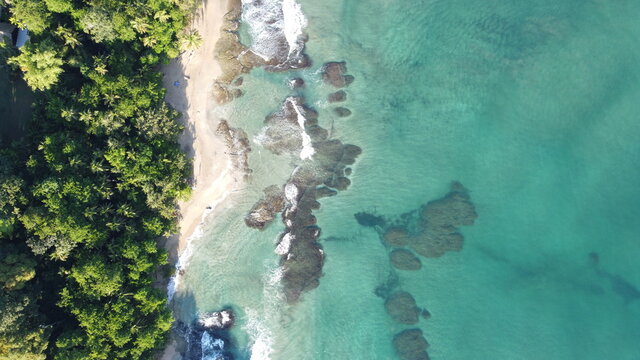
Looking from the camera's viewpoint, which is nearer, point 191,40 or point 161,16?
point 161,16

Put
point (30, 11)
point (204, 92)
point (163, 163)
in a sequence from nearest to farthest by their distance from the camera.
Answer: point (30, 11)
point (163, 163)
point (204, 92)

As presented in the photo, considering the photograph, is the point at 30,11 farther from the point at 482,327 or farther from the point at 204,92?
the point at 482,327

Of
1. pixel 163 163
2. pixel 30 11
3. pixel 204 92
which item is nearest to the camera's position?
pixel 30 11

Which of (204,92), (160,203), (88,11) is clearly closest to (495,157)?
(204,92)

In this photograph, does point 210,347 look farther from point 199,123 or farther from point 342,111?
point 342,111

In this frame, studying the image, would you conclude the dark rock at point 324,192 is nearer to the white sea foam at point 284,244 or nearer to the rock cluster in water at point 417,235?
the rock cluster in water at point 417,235

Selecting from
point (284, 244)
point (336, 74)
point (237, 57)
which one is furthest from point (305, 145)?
Result: point (237, 57)
